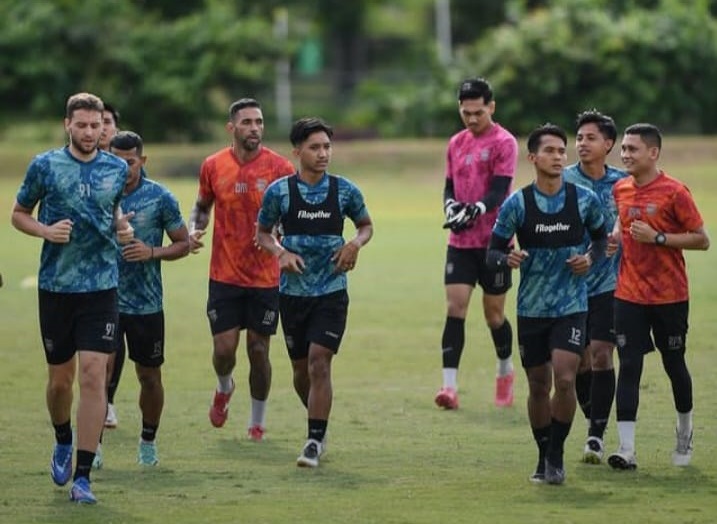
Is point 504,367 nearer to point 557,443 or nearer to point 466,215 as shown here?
point 466,215

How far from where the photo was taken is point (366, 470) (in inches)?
456

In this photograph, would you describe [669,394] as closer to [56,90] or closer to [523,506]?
[523,506]

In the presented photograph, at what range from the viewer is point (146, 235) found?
40.0ft

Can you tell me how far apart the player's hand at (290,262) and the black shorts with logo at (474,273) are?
3.22 metres

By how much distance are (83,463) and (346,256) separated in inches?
89.3

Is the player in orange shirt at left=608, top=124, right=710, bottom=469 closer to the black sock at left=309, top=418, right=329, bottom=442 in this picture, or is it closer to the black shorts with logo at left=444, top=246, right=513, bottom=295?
the black sock at left=309, top=418, right=329, bottom=442

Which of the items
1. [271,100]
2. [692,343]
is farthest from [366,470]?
[271,100]

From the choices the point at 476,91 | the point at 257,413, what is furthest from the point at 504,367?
the point at 257,413

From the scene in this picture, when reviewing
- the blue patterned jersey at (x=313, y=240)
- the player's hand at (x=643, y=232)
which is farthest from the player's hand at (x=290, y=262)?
the player's hand at (x=643, y=232)

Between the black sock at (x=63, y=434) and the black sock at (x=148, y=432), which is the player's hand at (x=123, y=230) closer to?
the black sock at (x=63, y=434)

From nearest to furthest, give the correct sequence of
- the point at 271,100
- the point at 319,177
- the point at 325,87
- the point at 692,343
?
the point at 319,177 → the point at 692,343 → the point at 271,100 → the point at 325,87

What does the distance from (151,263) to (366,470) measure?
6.39 feet

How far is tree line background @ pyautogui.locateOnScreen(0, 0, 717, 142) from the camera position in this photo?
5119 cm

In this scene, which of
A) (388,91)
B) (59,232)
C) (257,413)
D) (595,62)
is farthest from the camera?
(388,91)
